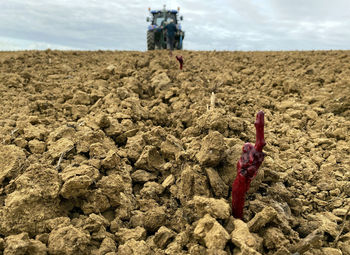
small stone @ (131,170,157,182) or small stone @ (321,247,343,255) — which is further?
small stone @ (131,170,157,182)

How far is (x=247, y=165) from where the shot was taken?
1.64m

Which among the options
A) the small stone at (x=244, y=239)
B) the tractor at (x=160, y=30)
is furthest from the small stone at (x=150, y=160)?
the tractor at (x=160, y=30)

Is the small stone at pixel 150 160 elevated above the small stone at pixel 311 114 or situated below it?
below

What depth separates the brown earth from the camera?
1.63 meters

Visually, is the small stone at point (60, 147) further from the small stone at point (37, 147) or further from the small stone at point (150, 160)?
the small stone at point (150, 160)

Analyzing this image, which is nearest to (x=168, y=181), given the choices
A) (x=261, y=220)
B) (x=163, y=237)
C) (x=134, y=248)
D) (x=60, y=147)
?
Result: (x=163, y=237)

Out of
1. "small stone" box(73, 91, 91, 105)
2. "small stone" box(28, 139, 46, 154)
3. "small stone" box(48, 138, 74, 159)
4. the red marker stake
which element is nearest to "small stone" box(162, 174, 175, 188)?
the red marker stake

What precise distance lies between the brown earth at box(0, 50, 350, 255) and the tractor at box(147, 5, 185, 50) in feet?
26.6

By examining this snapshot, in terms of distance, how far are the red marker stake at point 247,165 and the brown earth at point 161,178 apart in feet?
0.33

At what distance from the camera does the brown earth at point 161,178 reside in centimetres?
163

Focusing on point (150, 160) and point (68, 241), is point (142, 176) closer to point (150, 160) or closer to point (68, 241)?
point (150, 160)

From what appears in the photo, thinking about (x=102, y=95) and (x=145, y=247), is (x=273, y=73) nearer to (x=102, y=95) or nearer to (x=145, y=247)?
(x=102, y=95)

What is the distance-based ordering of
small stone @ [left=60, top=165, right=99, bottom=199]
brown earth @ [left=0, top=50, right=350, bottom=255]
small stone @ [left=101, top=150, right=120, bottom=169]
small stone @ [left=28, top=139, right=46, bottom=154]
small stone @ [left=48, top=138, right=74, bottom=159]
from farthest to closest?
small stone @ [left=28, top=139, right=46, bottom=154]
small stone @ [left=48, top=138, right=74, bottom=159]
small stone @ [left=101, top=150, right=120, bottom=169]
small stone @ [left=60, top=165, right=99, bottom=199]
brown earth @ [left=0, top=50, right=350, bottom=255]

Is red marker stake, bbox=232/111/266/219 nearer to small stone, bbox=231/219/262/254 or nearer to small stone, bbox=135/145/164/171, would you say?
small stone, bbox=231/219/262/254
